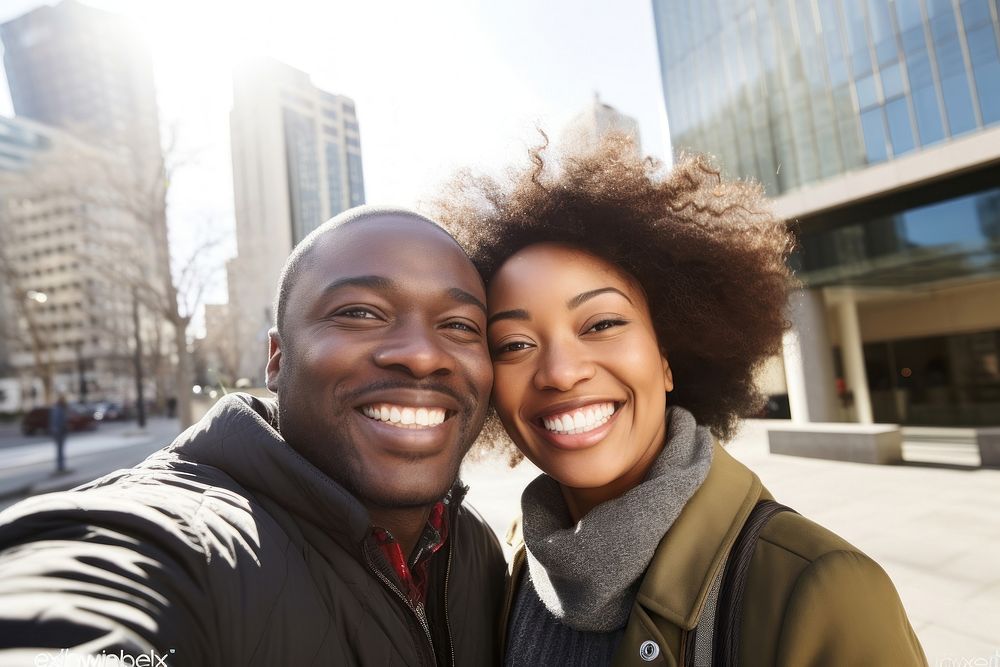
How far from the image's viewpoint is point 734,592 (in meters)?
1.47

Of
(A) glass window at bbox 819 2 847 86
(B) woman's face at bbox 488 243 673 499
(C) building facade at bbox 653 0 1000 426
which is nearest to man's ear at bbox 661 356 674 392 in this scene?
(B) woman's face at bbox 488 243 673 499

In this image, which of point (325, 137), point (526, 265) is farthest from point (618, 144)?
point (325, 137)

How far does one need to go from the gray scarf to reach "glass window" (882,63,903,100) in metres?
18.1

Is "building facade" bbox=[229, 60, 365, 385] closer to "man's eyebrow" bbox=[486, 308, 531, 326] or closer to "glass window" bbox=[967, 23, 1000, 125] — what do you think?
"glass window" bbox=[967, 23, 1000, 125]

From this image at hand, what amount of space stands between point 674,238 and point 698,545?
1.36 meters

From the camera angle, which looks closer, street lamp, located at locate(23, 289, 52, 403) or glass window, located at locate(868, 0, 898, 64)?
glass window, located at locate(868, 0, 898, 64)

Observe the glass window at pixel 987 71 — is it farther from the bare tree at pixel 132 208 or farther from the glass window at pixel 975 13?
the bare tree at pixel 132 208

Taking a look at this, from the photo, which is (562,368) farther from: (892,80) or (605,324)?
(892,80)

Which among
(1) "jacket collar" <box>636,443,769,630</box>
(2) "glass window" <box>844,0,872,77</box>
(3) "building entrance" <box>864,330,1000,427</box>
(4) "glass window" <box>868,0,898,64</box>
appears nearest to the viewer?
(1) "jacket collar" <box>636,443,769,630</box>

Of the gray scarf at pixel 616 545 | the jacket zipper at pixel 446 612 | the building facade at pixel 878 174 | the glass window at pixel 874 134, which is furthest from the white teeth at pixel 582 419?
the glass window at pixel 874 134

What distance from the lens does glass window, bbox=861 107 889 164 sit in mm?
15508

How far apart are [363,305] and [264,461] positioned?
540mm

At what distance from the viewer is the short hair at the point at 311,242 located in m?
1.90

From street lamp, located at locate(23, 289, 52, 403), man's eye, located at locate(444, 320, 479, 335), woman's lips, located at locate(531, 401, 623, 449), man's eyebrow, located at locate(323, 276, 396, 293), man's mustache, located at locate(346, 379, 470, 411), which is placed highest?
street lamp, located at locate(23, 289, 52, 403)
